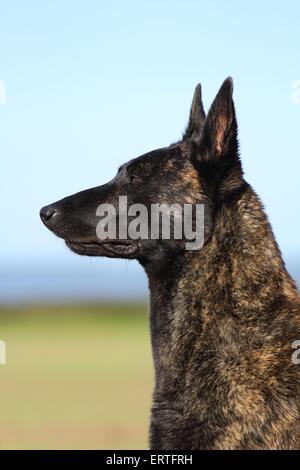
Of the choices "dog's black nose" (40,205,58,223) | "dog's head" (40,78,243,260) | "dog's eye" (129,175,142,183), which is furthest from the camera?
"dog's black nose" (40,205,58,223)

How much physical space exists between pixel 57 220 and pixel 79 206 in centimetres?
21

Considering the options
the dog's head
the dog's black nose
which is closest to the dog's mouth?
the dog's head

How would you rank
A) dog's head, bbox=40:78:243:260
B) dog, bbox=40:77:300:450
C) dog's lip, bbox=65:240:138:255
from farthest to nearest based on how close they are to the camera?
dog's lip, bbox=65:240:138:255 < dog's head, bbox=40:78:243:260 < dog, bbox=40:77:300:450

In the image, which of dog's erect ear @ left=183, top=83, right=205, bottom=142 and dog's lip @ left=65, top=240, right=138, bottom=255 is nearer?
dog's lip @ left=65, top=240, right=138, bottom=255

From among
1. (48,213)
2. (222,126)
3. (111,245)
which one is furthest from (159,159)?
(48,213)

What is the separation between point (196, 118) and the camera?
7250mm

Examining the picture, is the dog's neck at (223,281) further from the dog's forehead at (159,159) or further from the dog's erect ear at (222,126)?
the dog's forehead at (159,159)

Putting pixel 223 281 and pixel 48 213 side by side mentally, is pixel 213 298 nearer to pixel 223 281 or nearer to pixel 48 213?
pixel 223 281

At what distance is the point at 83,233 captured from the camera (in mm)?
6922

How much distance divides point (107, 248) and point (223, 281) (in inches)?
40.3

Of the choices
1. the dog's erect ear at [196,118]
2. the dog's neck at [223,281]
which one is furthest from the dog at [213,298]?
the dog's erect ear at [196,118]

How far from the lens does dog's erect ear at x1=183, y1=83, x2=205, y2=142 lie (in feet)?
23.2

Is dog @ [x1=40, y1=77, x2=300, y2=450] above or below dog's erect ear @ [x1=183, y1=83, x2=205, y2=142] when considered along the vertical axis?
below

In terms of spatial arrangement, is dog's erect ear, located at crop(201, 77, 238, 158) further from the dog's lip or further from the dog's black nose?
the dog's black nose
